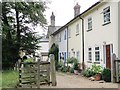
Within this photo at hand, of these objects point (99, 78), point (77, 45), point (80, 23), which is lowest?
point (99, 78)

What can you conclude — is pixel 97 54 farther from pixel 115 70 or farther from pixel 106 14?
pixel 115 70

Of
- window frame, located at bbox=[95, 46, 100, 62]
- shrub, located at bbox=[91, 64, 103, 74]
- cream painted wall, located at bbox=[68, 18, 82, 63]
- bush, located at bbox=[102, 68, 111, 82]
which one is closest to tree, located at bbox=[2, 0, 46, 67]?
cream painted wall, located at bbox=[68, 18, 82, 63]

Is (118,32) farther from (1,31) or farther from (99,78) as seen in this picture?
(1,31)

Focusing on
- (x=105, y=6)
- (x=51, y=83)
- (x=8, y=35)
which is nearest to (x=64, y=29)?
(x=8, y=35)

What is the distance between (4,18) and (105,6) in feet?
36.7

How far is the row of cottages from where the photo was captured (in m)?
19.3

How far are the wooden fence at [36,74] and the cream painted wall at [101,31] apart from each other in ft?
21.5

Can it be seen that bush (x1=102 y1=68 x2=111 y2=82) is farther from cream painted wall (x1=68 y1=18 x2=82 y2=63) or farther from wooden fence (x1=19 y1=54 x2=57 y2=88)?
cream painted wall (x1=68 y1=18 x2=82 y2=63)

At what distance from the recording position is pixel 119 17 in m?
18.7

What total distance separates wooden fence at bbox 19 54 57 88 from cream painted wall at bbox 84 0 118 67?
21.5ft

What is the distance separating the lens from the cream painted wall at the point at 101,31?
19.1m

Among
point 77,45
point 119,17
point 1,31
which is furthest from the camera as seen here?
point 77,45

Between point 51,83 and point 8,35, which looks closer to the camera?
point 51,83

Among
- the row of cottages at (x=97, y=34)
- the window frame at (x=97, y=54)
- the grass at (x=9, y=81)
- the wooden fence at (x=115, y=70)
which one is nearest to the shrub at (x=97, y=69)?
the row of cottages at (x=97, y=34)
